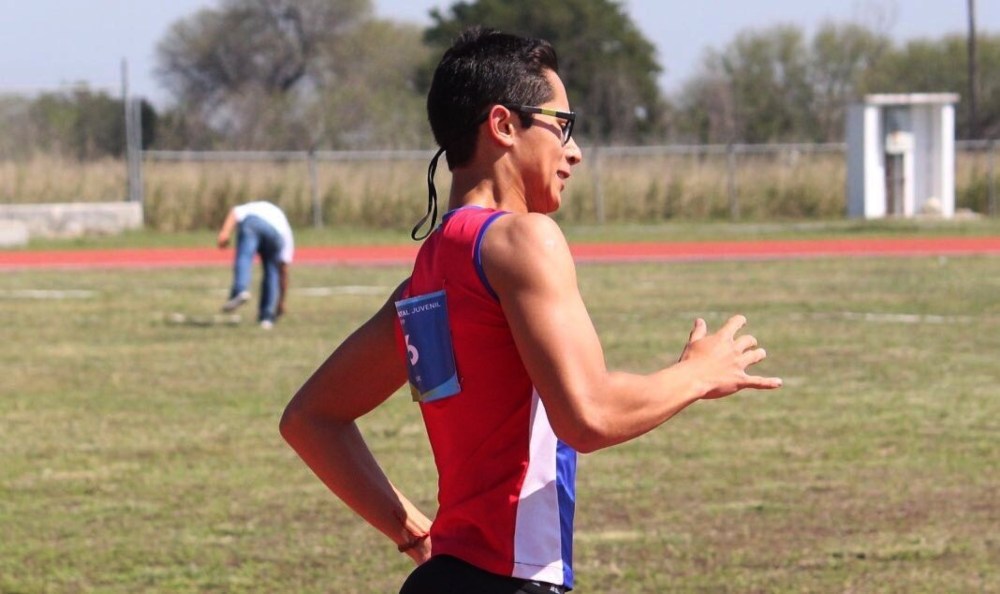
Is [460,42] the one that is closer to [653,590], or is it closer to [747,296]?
[653,590]

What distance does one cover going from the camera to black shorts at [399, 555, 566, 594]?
3.02 meters

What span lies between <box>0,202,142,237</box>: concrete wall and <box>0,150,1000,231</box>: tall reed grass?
1.08 meters

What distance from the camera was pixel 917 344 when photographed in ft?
47.1

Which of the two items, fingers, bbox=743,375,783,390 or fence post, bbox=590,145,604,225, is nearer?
fingers, bbox=743,375,783,390

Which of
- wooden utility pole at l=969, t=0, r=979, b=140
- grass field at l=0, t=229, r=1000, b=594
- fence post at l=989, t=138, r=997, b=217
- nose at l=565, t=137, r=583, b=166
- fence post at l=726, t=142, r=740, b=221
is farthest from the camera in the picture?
wooden utility pole at l=969, t=0, r=979, b=140

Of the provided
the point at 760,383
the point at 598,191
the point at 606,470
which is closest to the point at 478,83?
the point at 760,383

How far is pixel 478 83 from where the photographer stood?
9.91 feet

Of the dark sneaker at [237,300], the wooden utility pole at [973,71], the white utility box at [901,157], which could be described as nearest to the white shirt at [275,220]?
the dark sneaker at [237,300]

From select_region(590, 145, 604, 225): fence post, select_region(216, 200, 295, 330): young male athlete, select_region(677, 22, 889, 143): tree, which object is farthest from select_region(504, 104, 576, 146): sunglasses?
select_region(677, 22, 889, 143): tree

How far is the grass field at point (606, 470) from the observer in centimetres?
702

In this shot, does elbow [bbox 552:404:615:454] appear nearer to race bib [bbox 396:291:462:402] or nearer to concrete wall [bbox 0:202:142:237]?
race bib [bbox 396:291:462:402]

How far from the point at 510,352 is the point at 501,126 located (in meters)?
0.43

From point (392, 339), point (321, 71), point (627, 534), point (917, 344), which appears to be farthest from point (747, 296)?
point (321, 71)

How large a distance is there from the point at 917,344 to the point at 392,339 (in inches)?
463
